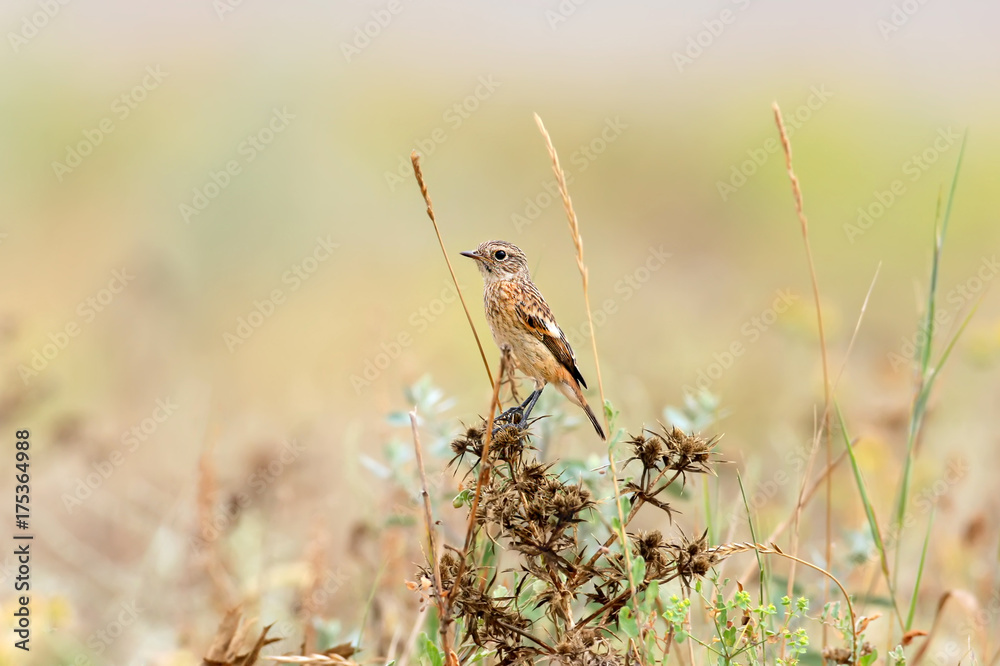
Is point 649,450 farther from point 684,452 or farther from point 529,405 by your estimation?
point 529,405

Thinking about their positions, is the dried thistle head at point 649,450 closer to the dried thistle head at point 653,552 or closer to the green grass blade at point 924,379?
the dried thistle head at point 653,552

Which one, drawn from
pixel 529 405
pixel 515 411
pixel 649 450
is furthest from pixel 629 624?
pixel 529 405

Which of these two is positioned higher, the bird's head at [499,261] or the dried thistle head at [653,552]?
the bird's head at [499,261]

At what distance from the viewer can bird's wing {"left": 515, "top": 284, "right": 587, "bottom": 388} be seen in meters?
3.75

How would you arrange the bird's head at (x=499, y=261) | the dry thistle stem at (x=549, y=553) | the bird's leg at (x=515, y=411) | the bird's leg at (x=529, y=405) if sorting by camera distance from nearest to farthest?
the dry thistle stem at (x=549, y=553) < the bird's leg at (x=529, y=405) < the bird's leg at (x=515, y=411) < the bird's head at (x=499, y=261)

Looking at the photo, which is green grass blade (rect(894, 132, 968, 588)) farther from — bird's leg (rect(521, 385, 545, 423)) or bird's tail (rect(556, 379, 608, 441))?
bird's leg (rect(521, 385, 545, 423))

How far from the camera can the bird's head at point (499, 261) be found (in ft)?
13.3

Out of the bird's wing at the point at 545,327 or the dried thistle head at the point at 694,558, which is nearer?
the dried thistle head at the point at 694,558

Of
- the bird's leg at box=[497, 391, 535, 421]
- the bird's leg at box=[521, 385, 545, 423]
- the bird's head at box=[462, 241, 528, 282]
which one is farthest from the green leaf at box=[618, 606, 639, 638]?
the bird's head at box=[462, 241, 528, 282]

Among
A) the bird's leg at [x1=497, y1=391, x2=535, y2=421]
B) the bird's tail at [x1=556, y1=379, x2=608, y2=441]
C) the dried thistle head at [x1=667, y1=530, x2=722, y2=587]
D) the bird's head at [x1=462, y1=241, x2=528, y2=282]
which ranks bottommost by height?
the dried thistle head at [x1=667, y1=530, x2=722, y2=587]

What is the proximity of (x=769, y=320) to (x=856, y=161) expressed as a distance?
471 cm

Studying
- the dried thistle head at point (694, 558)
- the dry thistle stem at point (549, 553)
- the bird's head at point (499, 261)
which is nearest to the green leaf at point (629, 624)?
the dry thistle stem at point (549, 553)

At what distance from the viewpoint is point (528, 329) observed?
12.6 ft

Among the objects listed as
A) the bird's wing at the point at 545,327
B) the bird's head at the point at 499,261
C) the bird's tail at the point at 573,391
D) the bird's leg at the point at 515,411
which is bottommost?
the bird's leg at the point at 515,411
